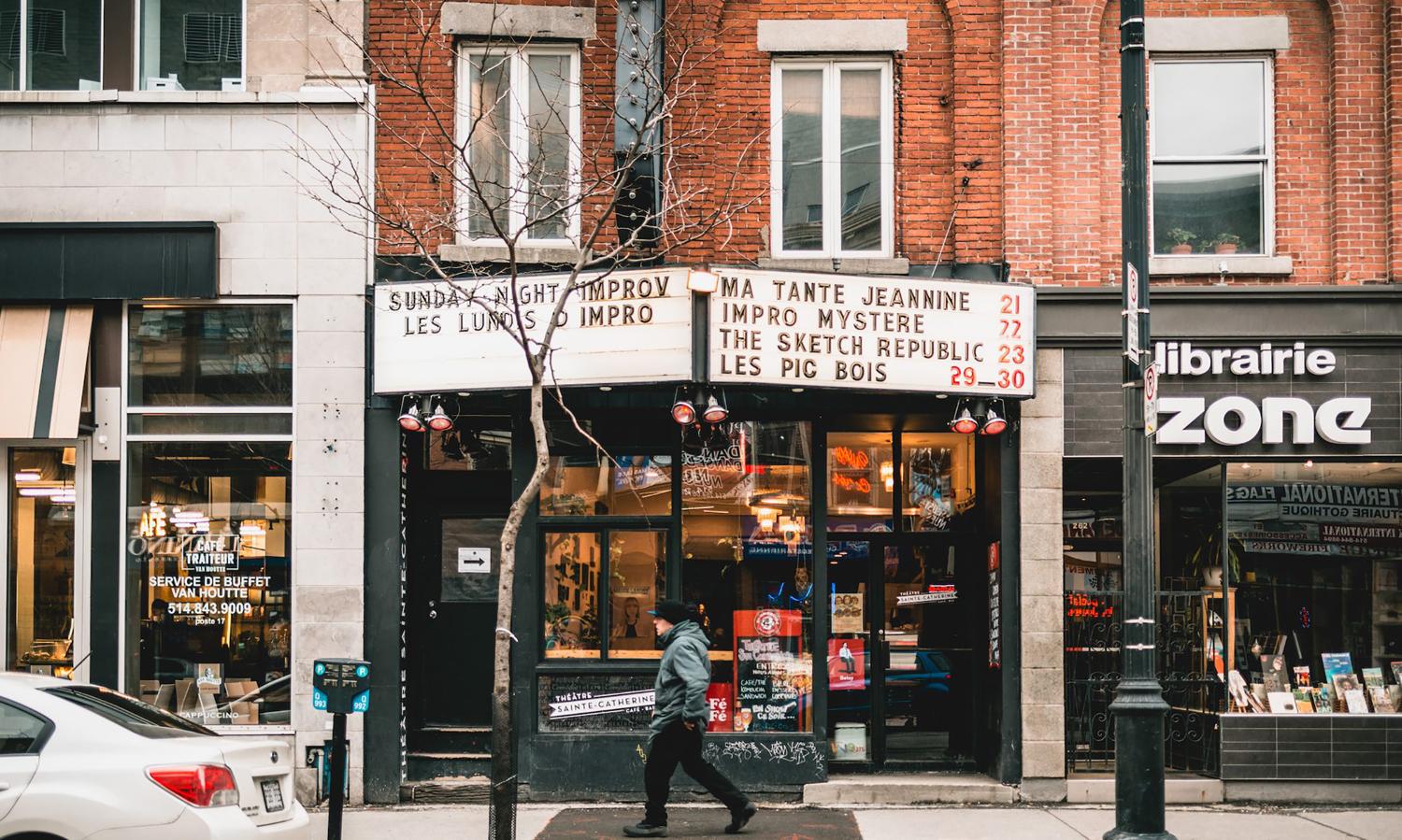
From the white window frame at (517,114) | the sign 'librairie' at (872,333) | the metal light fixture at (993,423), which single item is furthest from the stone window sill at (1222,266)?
the white window frame at (517,114)

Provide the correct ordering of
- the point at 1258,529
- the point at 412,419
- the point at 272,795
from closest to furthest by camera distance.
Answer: the point at 272,795 → the point at 412,419 → the point at 1258,529

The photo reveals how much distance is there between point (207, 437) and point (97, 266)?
1.88 m

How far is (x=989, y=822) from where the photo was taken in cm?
1115

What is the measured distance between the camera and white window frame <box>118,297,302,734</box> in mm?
12109

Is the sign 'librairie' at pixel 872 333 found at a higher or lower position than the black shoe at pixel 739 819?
higher

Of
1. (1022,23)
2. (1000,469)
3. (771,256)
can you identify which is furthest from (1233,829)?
(1022,23)

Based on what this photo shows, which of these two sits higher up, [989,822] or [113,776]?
[113,776]

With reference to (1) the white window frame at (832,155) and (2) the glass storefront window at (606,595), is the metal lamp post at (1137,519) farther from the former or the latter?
(2) the glass storefront window at (606,595)

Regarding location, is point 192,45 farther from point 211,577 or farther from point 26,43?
point 211,577

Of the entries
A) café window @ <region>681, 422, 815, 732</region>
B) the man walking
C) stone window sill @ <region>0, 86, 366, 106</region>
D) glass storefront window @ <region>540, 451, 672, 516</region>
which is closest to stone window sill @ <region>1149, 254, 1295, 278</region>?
café window @ <region>681, 422, 815, 732</region>

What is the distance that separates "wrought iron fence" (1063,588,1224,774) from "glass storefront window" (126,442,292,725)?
7.52 m

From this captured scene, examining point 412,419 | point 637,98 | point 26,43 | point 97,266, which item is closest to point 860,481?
point 637,98

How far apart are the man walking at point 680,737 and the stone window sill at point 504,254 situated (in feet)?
13.0

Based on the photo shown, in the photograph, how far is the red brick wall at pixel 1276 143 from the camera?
483 inches
